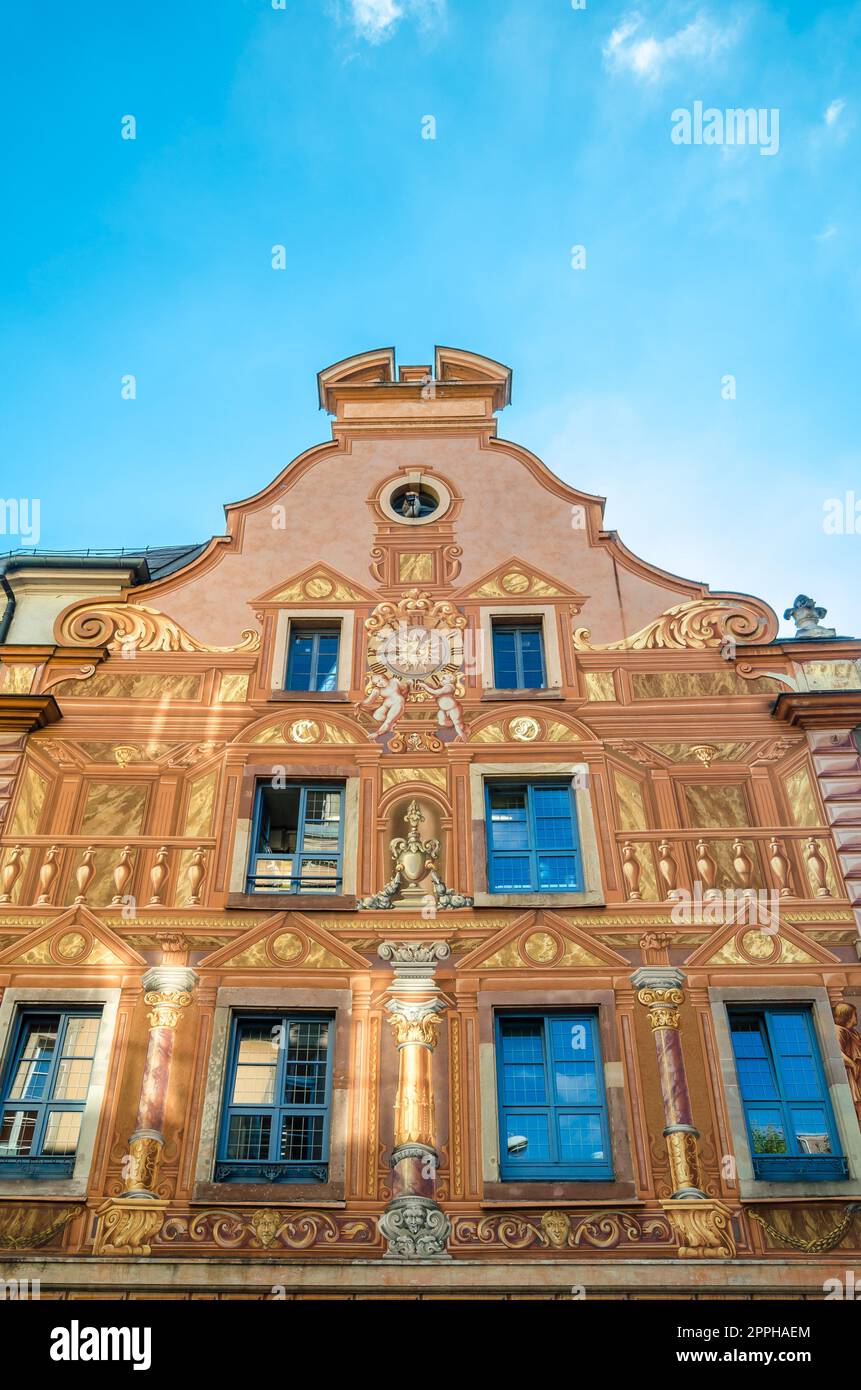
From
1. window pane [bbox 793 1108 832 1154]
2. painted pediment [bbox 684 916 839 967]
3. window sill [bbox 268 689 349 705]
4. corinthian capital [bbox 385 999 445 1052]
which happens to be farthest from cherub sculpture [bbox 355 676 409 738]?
window pane [bbox 793 1108 832 1154]

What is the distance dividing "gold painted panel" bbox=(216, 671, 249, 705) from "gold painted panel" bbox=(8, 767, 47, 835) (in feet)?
7.76

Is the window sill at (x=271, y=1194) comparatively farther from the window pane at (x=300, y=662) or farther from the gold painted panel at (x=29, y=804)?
the window pane at (x=300, y=662)

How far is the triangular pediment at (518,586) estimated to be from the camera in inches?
667

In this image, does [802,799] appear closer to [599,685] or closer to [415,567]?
[599,685]

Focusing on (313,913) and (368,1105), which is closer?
(368,1105)

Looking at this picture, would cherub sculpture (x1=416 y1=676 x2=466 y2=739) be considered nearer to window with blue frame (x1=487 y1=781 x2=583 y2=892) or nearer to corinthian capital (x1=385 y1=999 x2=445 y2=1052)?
window with blue frame (x1=487 y1=781 x2=583 y2=892)

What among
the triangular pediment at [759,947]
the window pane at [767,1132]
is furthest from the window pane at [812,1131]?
the triangular pediment at [759,947]

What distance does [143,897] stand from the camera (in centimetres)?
1395

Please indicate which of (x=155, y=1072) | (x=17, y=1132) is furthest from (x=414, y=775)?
(x=17, y=1132)

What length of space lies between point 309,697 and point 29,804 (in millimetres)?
3557

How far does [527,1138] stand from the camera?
12336 mm

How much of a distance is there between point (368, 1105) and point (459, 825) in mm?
3453
